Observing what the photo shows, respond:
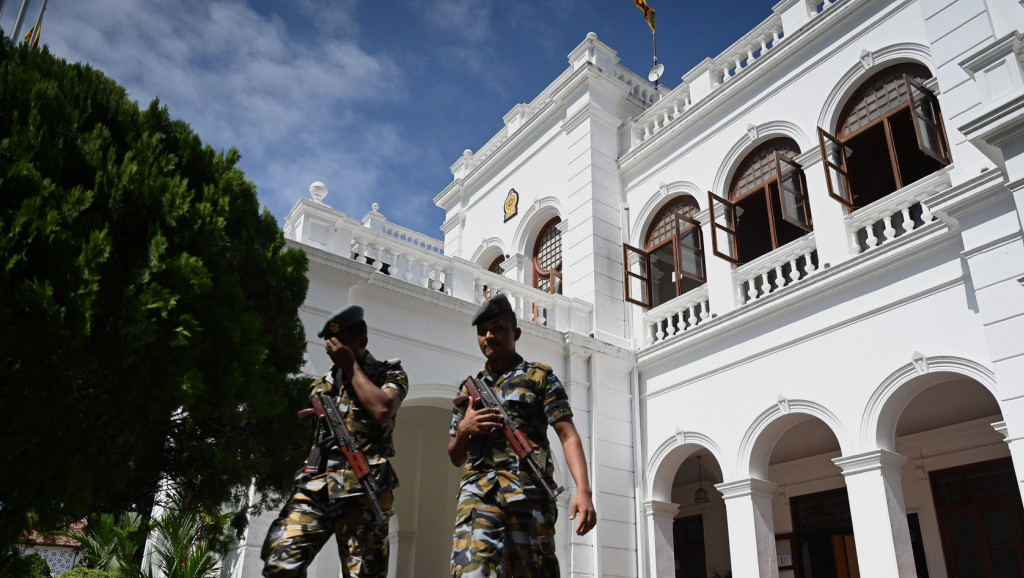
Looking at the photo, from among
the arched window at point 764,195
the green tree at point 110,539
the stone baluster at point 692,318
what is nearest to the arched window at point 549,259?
the stone baluster at point 692,318

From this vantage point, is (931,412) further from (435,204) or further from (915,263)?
→ (435,204)

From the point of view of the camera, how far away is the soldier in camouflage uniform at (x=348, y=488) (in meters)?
3.21

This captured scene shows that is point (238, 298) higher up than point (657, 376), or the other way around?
point (657, 376)

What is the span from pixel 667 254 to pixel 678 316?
1303 mm

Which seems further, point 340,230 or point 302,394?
point 340,230

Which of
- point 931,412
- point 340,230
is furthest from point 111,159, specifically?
point 931,412

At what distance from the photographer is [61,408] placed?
3.19m

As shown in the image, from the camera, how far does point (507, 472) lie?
3295mm

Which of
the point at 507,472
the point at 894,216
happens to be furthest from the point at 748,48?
the point at 507,472

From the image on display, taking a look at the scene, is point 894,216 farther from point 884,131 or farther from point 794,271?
point 794,271

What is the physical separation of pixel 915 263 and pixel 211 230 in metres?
7.60

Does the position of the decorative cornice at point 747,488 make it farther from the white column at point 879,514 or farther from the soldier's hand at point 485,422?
the soldier's hand at point 485,422

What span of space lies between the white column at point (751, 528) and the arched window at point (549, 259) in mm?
5045

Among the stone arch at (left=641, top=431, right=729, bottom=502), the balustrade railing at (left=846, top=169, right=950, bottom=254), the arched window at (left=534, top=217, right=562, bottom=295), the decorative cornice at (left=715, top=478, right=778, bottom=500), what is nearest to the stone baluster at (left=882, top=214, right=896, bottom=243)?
the balustrade railing at (left=846, top=169, right=950, bottom=254)
